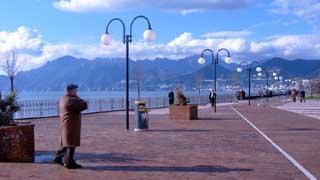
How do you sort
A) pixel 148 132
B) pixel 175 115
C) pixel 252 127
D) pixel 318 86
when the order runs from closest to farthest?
pixel 148 132
pixel 252 127
pixel 175 115
pixel 318 86

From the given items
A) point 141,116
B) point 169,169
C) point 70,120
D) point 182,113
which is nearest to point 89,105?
point 182,113

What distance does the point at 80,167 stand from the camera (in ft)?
40.8

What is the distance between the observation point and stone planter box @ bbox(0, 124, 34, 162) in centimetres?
1255

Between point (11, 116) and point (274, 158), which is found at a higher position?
point (11, 116)

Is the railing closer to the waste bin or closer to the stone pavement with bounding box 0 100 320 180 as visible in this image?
the waste bin

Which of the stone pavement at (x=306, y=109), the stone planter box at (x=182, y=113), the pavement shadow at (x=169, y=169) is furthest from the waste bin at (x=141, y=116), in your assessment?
the stone pavement at (x=306, y=109)

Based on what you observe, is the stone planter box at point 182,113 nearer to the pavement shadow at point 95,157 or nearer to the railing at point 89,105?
the railing at point 89,105

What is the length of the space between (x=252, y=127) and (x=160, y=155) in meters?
11.4

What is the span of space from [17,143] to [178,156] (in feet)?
12.3

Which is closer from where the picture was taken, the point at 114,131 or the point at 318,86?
the point at 114,131

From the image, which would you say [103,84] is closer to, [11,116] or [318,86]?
[318,86]

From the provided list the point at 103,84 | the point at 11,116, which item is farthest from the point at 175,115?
the point at 103,84

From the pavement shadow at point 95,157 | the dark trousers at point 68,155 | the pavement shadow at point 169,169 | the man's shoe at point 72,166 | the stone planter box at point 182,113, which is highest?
the stone planter box at point 182,113

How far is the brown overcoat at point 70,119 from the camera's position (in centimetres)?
1227
